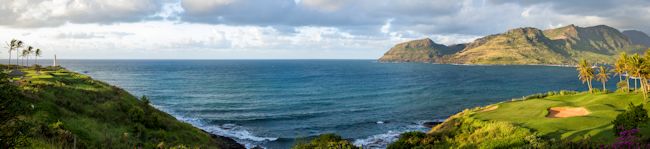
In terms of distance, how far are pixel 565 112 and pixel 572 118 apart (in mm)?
6377

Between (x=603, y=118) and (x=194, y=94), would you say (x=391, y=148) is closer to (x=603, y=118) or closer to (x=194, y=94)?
(x=603, y=118)

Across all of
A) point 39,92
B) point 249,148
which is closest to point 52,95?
point 39,92

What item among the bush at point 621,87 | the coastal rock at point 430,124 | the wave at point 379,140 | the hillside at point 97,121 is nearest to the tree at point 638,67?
the bush at point 621,87

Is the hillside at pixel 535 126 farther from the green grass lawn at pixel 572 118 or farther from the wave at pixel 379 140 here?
the wave at pixel 379 140

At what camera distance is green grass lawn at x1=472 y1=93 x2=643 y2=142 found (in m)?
27.6

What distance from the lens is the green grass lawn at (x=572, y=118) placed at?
90.4ft

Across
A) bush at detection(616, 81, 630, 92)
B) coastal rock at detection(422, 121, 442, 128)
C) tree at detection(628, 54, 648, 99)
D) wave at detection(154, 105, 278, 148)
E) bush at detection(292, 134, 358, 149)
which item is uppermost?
tree at detection(628, 54, 648, 99)

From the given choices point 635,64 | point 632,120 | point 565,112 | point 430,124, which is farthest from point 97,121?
point 635,64

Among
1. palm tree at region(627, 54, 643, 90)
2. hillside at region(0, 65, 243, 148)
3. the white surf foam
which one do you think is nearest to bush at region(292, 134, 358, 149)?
hillside at region(0, 65, 243, 148)

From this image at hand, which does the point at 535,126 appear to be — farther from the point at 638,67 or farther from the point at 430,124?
the point at 430,124

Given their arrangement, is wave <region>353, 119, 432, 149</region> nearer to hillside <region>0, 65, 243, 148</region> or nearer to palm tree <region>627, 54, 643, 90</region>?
hillside <region>0, 65, 243, 148</region>

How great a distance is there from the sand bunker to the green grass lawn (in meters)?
0.52

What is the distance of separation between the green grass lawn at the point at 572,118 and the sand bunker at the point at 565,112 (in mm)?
520

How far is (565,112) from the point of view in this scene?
3925 centimetres
